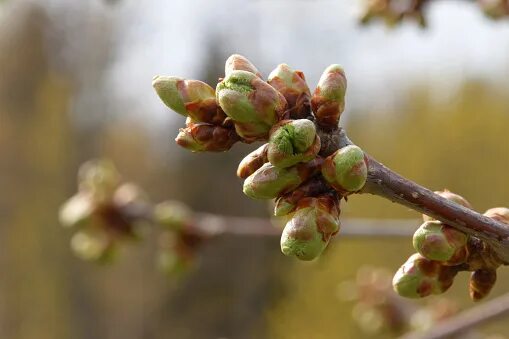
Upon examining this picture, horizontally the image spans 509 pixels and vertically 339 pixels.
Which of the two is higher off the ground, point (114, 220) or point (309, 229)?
point (309, 229)

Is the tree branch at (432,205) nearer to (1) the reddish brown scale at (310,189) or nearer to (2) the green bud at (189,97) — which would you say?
(1) the reddish brown scale at (310,189)

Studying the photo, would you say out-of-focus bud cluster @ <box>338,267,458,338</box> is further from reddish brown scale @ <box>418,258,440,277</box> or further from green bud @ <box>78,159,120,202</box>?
reddish brown scale @ <box>418,258,440,277</box>

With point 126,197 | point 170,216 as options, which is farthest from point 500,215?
point 126,197

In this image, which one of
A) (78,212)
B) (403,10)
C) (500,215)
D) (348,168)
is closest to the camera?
(348,168)

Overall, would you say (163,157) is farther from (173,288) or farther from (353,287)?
(353,287)

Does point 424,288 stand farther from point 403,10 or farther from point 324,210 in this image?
point 403,10

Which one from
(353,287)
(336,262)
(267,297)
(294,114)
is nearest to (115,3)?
(294,114)

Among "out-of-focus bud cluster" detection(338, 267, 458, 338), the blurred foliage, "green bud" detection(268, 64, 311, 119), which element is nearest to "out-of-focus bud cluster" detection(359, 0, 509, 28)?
"green bud" detection(268, 64, 311, 119)
